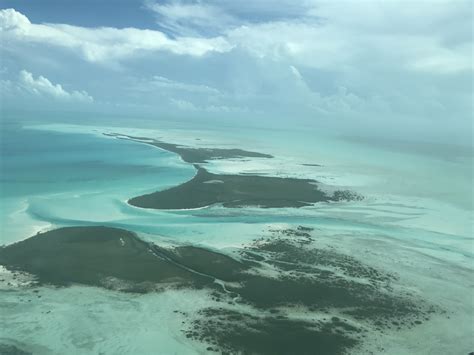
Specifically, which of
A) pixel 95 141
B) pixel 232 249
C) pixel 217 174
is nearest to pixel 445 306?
pixel 232 249

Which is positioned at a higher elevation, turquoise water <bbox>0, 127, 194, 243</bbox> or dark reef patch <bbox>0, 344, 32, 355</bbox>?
turquoise water <bbox>0, 127, 194, 243</bbox>

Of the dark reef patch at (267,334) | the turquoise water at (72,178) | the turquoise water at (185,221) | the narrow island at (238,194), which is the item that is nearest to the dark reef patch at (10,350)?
the turquoise water at (185,221)

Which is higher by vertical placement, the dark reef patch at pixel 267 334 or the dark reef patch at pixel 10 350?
the dark reef patch at pixel 267 334

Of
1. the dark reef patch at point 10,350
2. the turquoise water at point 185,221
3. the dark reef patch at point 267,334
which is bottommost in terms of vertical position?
the dark reef patch at point 10,350

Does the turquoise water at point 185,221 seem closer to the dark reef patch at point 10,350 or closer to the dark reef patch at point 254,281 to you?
the dark reef patch at point 10,350

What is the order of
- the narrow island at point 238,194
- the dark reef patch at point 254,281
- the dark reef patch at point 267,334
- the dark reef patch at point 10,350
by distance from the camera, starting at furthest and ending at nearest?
the narrow island at point 238,194 < the dark reef patch at point 254,281 < the dark reef patch at point 267,334 < the dark reef patch at point 10,350

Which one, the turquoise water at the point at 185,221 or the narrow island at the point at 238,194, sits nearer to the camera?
the turquoise water at the point at 185,221

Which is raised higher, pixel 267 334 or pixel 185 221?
pixel 185 221

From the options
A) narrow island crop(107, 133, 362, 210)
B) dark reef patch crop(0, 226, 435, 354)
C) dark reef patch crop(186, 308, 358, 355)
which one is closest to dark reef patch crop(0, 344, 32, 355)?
dark reef patch crop(0, 226, 435, 354)

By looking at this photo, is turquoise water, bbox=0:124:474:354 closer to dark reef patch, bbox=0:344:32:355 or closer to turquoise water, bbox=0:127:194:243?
turquoise water, bbox=0:127:194:243

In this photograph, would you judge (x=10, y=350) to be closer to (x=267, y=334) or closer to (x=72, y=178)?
(x=267, y=334)

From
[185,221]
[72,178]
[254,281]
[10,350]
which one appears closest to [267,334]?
[254,281]
